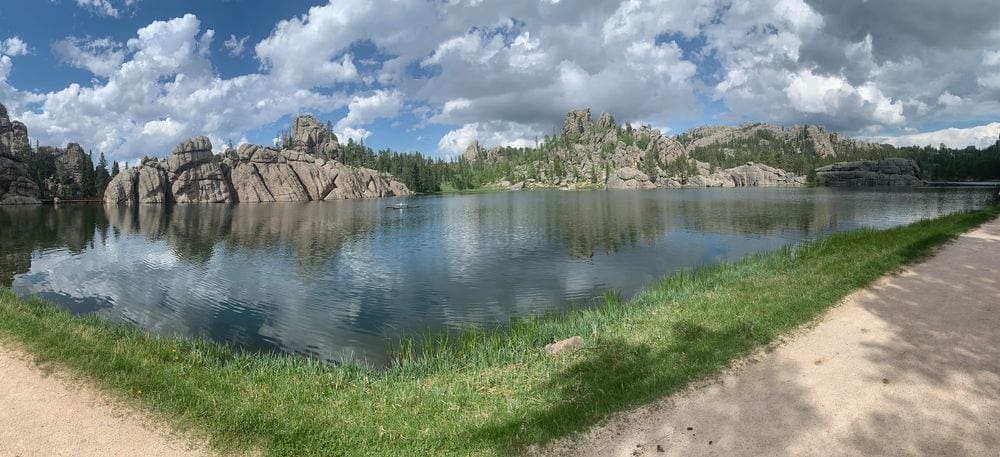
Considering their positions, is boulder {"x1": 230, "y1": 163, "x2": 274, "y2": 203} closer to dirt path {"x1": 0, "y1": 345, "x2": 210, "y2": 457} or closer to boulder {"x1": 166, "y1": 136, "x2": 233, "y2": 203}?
boulder {"x1": 166, "y1": 136, "x2": 233, "y2": 203}

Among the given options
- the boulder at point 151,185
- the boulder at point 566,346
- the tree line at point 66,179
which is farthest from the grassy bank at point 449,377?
the tree line at point 66,179

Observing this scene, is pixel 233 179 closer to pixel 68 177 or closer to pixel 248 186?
pixel 248 186

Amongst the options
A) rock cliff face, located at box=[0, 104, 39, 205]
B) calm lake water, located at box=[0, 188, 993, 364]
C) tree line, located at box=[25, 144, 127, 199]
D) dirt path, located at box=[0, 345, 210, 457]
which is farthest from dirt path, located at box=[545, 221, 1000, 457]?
tree line, located at box=[25, 144, 127, 199]

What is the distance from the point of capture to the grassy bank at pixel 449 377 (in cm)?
923

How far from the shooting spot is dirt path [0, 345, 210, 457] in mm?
8586

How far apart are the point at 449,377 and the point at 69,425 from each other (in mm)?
7669

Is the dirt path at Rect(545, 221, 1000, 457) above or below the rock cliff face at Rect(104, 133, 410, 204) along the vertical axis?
below

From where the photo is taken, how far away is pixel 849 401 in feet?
30.3

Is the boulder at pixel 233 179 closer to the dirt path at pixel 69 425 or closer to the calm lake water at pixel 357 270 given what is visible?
the calm lake water at pixel 357 270

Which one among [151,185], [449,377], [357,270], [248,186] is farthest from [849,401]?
[248,186]

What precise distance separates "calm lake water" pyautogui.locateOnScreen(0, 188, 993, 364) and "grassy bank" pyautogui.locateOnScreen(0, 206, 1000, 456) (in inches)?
242

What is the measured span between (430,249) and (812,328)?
35.7 meters

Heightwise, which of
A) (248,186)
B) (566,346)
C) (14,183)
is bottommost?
(566,346)

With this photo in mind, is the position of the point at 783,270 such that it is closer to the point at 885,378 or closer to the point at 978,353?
the point at 978,353
